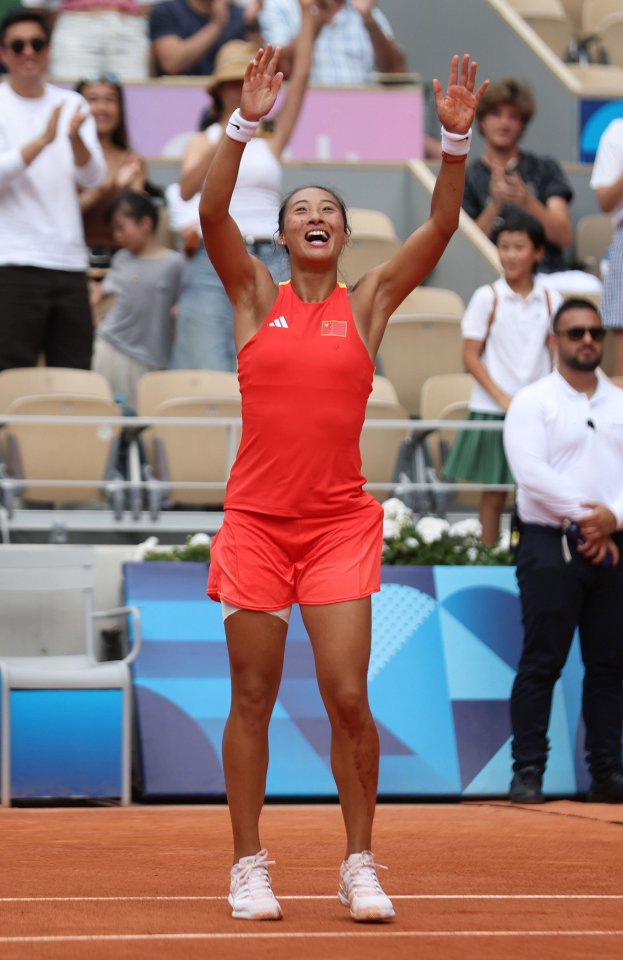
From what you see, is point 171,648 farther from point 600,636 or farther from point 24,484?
point 600,636

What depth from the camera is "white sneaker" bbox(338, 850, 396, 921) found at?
15.2ft

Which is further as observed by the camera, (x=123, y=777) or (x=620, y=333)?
(x=620, y=333)

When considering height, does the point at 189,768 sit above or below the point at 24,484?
below

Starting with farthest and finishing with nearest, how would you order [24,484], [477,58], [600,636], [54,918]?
[477,58], [24,484], [600,636], [54,918]

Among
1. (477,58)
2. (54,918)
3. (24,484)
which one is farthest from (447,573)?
(477,58)

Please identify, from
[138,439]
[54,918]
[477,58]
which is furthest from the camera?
[477,58]

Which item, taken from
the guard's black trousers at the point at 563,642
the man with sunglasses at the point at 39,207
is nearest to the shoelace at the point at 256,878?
the guard's black trousers at the point at 563,642

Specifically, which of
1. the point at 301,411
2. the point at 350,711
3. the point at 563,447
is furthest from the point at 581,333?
the point at 350,711

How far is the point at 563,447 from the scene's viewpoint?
816cm

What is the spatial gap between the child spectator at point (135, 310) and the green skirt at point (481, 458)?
220 centimetres

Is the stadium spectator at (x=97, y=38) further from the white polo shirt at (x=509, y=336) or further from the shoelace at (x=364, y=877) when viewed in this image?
the shoelace at (x=364, y=877)

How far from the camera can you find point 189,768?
27.2 feet

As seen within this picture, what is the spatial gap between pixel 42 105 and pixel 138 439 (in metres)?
2.01

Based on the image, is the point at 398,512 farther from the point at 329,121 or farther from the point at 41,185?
the point at 329,121
